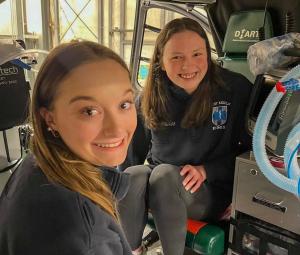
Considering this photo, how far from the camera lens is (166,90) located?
1.60 m

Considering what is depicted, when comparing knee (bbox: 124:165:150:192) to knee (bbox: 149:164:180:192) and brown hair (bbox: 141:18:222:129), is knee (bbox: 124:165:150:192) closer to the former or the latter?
knee (bbox: 149:164:180:192)

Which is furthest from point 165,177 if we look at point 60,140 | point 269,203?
point 60,140

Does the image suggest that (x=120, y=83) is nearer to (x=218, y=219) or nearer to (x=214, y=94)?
(x=214, y=94)

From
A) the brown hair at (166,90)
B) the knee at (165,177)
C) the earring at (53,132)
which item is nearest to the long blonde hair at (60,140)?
the earring at (53,132)

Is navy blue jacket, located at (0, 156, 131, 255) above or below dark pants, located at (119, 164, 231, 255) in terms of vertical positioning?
above

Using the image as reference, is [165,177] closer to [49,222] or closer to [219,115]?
[219,115]

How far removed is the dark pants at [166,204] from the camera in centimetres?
142

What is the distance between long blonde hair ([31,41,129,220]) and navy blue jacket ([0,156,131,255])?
25 millimetres

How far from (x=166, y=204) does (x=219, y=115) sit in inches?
16.7

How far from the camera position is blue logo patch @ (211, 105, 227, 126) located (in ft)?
5.01

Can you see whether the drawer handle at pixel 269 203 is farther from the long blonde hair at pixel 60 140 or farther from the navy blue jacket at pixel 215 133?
the long blonde hair at pixel 60 140

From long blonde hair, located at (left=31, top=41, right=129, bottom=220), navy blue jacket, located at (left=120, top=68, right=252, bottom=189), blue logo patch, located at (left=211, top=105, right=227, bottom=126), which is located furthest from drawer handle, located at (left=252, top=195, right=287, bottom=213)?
long blonde hair, located at (left=31, top=41, right=129, bottom=220)

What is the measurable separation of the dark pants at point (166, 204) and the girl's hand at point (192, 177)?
0.8 inches

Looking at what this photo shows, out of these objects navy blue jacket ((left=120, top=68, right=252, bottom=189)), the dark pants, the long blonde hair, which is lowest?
the dark pants
